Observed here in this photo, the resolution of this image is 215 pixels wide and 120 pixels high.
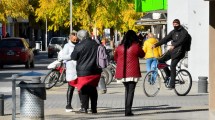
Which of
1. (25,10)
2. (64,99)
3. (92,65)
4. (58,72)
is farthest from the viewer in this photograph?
(25,10)

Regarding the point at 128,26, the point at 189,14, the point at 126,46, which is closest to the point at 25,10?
the point at 128,26

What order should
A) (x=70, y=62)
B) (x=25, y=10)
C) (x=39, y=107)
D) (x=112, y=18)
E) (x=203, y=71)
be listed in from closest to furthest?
1. (x=39, y=107)
2. (x=70, y=62)
3. (x=203, y=71)
4. (x=112, y=18)
5. (x=25, y=10)

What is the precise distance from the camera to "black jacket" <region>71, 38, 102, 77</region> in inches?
612

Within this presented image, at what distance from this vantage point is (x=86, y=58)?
51.4 ft

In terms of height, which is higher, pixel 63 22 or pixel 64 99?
pixel 63 22

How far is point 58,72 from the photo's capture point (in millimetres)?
22797

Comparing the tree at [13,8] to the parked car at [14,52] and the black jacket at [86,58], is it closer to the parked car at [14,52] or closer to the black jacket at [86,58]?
the parked car at [14,52]

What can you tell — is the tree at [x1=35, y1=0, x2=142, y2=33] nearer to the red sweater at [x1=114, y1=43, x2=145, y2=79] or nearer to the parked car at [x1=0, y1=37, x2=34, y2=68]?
the parked car at [x1=0, y1=37, x2=34, y2=68]

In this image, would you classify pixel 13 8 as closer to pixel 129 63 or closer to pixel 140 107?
pixel 140 107

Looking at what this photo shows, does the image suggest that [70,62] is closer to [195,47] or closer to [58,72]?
[58,72]

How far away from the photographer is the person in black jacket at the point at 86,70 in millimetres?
15539

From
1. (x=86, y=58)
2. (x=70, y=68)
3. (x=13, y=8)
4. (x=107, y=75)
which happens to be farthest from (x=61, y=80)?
(x=13, y=8)

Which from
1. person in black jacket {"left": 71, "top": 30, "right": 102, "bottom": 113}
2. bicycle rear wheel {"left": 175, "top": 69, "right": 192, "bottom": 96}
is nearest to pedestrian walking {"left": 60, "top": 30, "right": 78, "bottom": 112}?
person in black jacket {"left": 71, "top": 30, "right": 102, "bottom": 113}

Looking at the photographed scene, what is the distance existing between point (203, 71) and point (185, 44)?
615cm
